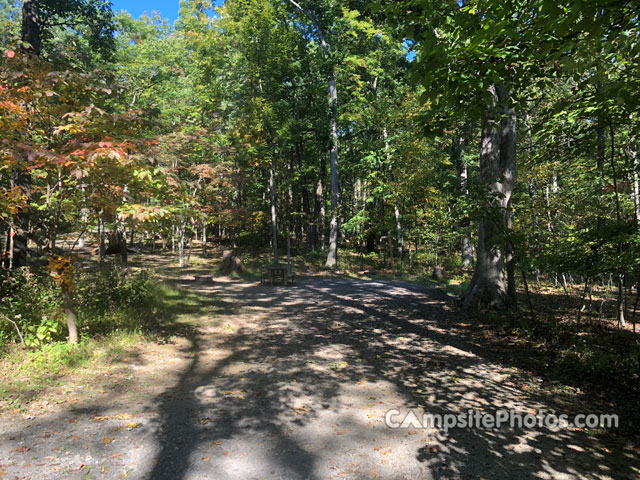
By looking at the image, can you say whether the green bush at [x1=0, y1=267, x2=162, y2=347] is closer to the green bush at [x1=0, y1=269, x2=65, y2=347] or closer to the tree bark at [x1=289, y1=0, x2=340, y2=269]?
the green bush at [x1=0, y1=269, x2=65, y2=347]

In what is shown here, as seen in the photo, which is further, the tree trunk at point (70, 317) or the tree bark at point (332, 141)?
the tree bark at point (332, 141)

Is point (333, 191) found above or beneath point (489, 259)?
above

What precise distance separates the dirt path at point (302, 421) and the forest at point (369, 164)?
0.36 meters

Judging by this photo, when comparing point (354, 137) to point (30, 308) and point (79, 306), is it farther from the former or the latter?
point (30, 308)

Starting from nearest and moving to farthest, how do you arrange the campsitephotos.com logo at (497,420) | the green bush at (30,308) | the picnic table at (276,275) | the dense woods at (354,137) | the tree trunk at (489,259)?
1. the campsitephotos.com logo at (497,420)
2. the dense woods at (354,137)
3. the green bush at (30,308)
4. the tree trunk at (489,259)
5. the picnic table at (276,275)

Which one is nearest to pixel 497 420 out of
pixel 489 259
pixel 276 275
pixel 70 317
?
pixel 489 259

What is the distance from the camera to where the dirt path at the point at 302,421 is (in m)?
3.05

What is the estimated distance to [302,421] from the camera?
3.93 m

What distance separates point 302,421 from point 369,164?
19.7 m

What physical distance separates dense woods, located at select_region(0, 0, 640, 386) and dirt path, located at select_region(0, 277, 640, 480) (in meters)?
2.21


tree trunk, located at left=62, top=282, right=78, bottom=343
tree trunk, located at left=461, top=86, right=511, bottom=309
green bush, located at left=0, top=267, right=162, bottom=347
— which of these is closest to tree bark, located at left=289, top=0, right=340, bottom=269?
tree trunk, located at left=461, top=86, right=511, bottom=309

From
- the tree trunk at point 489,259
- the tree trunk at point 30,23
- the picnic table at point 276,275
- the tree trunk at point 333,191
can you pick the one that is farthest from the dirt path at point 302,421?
the tree trunk at point 333,191

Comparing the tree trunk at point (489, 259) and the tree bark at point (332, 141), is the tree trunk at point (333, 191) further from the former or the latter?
the tree trunk at point (489, 259)

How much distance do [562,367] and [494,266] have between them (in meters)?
3.97
